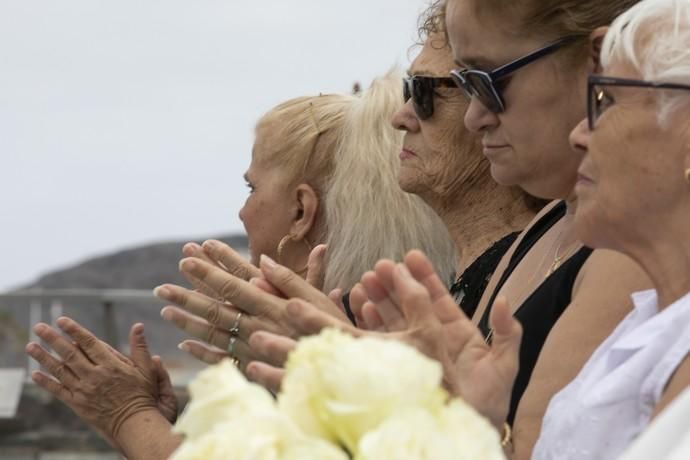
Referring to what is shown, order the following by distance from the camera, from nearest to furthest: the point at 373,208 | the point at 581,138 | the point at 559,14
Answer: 1. the point at 581,138
2. the point at 559,14
3. the point at 373,208

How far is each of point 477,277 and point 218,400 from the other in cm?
241

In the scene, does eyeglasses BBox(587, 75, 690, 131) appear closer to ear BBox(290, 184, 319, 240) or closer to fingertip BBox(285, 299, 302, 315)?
fingertip BBox(285, 299, 302, 315)

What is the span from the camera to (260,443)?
62.9 inches

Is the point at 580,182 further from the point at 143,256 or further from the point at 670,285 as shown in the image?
the point at 143,256

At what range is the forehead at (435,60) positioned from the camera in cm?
409

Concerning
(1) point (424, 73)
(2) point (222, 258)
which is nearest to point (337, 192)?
(1) point (424, 73)

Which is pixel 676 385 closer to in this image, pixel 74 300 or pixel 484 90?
pixel 484 90

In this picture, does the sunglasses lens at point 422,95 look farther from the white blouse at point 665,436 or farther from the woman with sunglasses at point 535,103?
the white blouse at point 665,436

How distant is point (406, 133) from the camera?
421cm

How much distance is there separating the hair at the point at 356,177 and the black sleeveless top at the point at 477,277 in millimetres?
352

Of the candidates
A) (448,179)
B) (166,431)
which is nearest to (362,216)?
(448,179)

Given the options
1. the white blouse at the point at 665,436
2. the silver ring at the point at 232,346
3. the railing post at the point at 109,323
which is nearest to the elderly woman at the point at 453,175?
the silver ring at the point at 232,346

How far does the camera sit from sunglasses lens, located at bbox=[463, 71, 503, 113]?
10.8 feet

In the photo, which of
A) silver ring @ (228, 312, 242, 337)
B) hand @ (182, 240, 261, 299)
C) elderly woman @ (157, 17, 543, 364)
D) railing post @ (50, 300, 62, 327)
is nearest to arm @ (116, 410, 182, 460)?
hand @ (182, 240, 261, 299)
